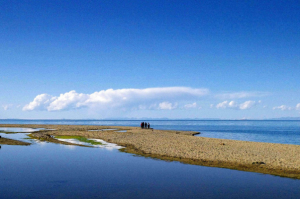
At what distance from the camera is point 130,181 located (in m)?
18.6

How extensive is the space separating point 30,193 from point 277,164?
21.3m

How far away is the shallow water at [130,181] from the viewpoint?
15.7 metres

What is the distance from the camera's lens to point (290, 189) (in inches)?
651

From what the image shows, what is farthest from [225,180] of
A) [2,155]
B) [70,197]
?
[2,155]

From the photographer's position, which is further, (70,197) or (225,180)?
(225,180)

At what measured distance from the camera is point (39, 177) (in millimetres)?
19312

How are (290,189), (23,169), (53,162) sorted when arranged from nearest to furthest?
1. (290,189)
2. (23,169)
3. (53,162)

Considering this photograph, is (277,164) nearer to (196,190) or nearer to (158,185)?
(196,190)

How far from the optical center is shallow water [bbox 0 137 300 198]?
15.7 meters

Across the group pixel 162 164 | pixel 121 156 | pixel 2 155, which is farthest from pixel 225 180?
pixel 2 155

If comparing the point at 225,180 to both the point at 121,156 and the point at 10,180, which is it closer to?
the point at 121,156

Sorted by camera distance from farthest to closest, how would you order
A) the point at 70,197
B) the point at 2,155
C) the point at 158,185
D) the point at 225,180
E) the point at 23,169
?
1. the point at 2,155
2. the point at 23,169
3. the point at 225,180
4. the point at 158,185
5. the point at 70,197

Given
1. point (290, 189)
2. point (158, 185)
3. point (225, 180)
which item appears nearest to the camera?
point (290, 189)

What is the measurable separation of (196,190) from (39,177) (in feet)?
39.5
